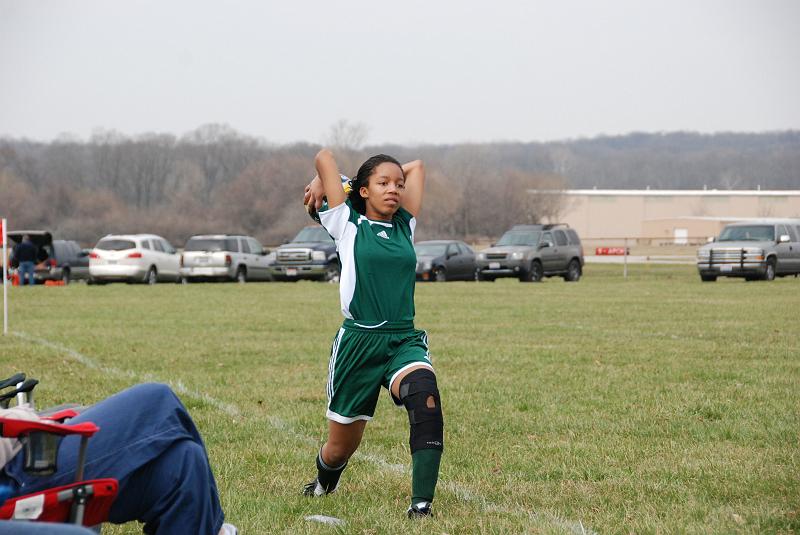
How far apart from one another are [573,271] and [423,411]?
107ft

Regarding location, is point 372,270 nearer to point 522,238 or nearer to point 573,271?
point 522,238

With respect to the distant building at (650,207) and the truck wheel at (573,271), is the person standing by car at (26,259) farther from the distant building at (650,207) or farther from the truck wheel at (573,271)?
the distant building at (650,207)

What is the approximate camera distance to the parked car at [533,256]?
116 feet

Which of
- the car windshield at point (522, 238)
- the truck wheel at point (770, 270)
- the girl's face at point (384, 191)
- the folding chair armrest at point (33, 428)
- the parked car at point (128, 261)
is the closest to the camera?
the folding chair armrest at point (33, 428)

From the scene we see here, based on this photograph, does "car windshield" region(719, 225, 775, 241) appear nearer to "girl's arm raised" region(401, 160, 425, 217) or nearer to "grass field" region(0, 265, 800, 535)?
"grass field" region(0, 265, 800, 535)

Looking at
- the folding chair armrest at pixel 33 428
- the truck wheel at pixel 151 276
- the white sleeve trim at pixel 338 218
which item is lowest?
the truck wheel at pixel 151 276

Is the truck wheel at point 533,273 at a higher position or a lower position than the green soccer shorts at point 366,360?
lower

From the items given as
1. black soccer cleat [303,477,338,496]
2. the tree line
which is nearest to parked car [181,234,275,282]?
black soccer cleat [303,477,338,496]

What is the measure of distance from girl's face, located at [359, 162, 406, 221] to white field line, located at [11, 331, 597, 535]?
1.57 m

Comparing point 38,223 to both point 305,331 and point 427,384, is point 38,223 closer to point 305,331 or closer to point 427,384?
point 305,331

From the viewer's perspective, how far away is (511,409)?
8.95 meters

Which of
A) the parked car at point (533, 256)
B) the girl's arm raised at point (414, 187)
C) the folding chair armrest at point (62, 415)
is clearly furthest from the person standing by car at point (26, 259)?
the folding chair armrest at point (62, 415)

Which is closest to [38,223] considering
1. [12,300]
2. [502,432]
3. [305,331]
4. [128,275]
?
[128,275]

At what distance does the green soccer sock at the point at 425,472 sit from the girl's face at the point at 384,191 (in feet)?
4.11
